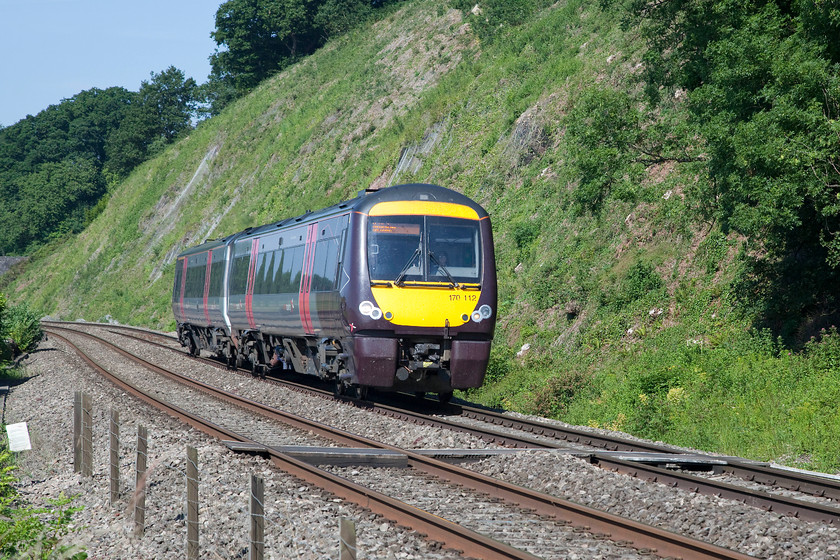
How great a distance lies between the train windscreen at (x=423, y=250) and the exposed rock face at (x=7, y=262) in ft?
310

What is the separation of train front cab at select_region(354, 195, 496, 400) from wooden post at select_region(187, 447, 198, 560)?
720 cm

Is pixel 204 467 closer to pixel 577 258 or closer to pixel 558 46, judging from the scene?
pixel 577 258

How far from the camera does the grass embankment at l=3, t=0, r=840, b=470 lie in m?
15.0

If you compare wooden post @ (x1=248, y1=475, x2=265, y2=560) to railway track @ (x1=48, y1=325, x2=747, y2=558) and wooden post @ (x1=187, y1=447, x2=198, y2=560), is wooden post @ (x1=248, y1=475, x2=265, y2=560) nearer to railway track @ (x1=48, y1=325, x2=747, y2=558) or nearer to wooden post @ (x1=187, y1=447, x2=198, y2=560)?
wooden post @ (x1=187, y1=447, x2=198, y2=560)

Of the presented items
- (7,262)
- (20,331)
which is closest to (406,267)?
(20,331)

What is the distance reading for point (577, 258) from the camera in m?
23.9

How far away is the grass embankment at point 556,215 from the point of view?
14953mm

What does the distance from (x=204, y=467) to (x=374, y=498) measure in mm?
2945

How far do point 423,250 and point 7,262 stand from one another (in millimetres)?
96784

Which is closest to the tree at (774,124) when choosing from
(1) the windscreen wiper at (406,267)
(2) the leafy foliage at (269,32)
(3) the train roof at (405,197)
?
(3) the train roof at (405,197)

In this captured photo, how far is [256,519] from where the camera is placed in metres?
6.54

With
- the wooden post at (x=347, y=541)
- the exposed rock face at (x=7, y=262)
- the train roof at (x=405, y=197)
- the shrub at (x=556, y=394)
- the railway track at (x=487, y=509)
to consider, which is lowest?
the shrub at (x=556, y=394)

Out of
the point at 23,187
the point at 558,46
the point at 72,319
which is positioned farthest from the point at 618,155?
the point at 23,187

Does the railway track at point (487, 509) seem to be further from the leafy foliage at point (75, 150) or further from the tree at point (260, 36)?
the leafy foliage at point (75, 150)
